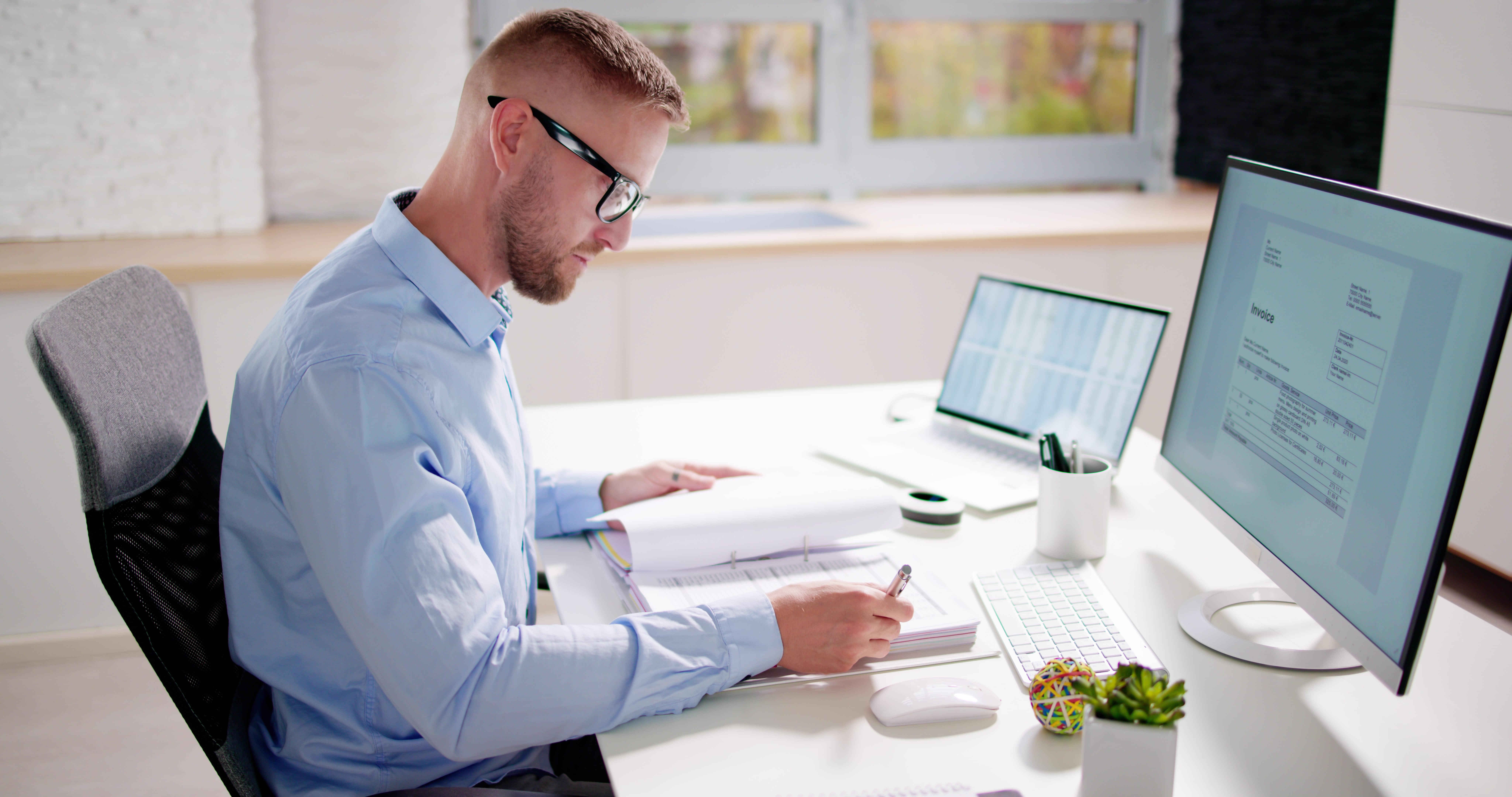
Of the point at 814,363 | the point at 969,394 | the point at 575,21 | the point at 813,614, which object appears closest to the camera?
the point at 813,614

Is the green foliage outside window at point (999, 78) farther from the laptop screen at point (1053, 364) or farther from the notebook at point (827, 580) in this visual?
the notebook at point (827, 580)

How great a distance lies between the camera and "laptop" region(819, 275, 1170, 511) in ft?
4.70

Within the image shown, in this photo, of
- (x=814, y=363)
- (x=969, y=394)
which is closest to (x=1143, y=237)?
(x=814, y=363)

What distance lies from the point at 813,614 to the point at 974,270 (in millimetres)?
1934

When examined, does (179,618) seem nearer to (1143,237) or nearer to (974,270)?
(974,270)

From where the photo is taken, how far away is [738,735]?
2.89 ft

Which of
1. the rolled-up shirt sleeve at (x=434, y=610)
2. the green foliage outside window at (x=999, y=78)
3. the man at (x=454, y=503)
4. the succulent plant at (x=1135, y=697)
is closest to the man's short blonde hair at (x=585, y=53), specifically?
the man at (x=454, y=503)

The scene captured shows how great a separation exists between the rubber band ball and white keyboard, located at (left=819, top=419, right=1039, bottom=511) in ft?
1.64

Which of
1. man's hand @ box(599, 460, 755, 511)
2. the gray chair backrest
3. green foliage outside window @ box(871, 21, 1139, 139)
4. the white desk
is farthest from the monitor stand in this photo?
green foliage outside window @ box(871, 21, 1139, 139)

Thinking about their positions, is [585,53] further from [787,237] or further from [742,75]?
[742,75]

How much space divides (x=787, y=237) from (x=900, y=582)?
5.87 ft

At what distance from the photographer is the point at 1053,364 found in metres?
1.53

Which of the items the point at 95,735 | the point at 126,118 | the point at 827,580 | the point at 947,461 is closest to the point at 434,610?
the point at 827,580

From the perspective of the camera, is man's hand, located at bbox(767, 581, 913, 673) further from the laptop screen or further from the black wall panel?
the black wall panel
